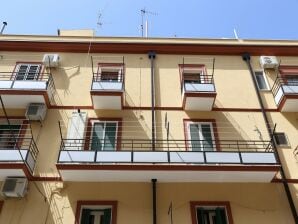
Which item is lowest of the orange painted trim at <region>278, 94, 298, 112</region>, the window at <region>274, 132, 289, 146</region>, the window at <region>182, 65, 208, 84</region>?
the window at <region>274, 132, 289, 146</region>

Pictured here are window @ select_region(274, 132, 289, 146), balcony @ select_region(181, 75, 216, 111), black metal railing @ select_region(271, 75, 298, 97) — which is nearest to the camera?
window @ select_region(274, 132, 289, 146)

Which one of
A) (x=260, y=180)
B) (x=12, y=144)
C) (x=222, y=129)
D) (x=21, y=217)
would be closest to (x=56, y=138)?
(x=12, y=144)

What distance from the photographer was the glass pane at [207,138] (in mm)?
13328

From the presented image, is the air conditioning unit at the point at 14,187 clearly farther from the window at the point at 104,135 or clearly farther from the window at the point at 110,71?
the window at the point at 110,71

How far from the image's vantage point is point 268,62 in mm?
16641

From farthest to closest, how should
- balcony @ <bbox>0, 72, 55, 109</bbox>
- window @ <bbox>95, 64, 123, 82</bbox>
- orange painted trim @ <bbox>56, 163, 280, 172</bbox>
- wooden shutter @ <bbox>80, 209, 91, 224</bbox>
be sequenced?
1. window @ <bbox>95, 64, 123, 82</bbox>
2. balcony @ <bbox>0, 72, 55, 109</bbox>
3. wooden shutter @ <bbox>80, 209, 91, 224</bbox>
4. orange painted trim @ <bbox>56, 163, 280, 172</bbox>

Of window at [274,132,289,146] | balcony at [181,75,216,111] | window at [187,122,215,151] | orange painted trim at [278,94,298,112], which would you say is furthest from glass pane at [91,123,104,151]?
orange painted trim at [278,94,298,112]

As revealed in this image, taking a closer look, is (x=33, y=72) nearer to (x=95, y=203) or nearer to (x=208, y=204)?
(x=95, y=203)

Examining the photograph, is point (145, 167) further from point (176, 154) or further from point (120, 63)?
point (120, 63)

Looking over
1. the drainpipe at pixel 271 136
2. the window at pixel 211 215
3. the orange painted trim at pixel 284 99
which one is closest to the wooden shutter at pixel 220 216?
the window at pixel 211 215

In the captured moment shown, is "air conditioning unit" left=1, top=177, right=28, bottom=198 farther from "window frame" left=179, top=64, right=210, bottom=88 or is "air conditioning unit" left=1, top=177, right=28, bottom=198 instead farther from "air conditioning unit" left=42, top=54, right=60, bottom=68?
"window frame" left=179, top=64, right=210, bottom=88

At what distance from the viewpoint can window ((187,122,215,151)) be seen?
13.3 m

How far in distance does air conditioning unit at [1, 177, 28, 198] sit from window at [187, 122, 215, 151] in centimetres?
663

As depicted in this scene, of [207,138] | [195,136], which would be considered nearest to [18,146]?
[195,136]
